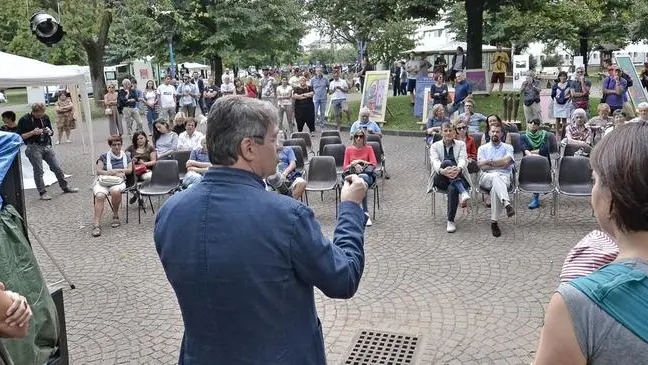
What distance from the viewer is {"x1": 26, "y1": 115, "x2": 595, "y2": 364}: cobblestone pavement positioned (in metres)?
4.60

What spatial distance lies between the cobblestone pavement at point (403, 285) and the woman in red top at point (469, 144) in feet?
2.31

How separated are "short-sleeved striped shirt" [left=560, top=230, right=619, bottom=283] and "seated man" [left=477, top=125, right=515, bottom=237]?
5024 mm

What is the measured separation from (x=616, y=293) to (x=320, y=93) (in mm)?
16945

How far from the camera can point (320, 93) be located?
17859mm

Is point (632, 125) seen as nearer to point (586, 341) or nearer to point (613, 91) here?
point (586, 341)

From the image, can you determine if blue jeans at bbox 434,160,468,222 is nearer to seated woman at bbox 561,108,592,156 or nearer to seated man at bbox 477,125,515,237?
seated man at bbox 477,125,515,237

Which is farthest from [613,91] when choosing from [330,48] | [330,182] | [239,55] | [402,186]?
[330,48]

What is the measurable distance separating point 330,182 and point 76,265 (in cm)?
366

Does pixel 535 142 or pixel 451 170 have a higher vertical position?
pixel 535 142

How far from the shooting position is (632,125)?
1323mm

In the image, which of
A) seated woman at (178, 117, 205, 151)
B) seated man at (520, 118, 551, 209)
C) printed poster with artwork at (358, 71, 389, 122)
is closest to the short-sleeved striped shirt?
seated man at (520, 118, 551, 209)

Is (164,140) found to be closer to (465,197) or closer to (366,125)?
(366,125)

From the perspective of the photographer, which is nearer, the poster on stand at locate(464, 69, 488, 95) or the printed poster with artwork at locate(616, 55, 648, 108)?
the printed poster with artwork at locate(616, 55, 648, 108)

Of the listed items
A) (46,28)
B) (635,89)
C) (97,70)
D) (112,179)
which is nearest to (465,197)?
(112,179)
